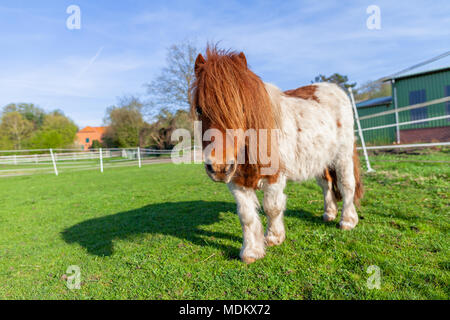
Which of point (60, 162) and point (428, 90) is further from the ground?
point (428, 90)

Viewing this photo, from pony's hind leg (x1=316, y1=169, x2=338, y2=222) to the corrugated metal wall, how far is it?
734 inches

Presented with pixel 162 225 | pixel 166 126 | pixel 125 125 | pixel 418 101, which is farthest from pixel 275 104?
pixel 125 125

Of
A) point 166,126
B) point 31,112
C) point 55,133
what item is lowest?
point 166,126

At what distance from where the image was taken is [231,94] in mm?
2137

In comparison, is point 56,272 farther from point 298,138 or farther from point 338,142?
point 338,142

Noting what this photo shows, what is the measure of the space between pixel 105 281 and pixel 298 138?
268 cm

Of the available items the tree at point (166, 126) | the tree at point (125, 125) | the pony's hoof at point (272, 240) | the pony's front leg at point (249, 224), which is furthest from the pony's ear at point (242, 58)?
the tree at point (125, 125)

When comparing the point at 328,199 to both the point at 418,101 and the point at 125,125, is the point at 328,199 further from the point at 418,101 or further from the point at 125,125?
the point at 125,125

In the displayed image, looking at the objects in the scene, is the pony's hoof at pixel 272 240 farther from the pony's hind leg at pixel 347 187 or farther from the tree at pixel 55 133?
the tree at pixel 55 133

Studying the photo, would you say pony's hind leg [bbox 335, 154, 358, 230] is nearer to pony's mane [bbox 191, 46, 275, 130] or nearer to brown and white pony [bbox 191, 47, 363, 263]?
brown and white pony [bbox 191, 47, 363, 263]

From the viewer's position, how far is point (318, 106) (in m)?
3.25

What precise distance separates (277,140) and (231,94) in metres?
0.73

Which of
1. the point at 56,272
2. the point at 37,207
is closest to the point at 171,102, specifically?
the point at 37,207

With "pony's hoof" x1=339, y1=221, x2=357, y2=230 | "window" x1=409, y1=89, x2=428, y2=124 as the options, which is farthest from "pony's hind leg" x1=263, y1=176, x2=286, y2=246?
"window" x1=409, y1=89, x2=428, y2=124
